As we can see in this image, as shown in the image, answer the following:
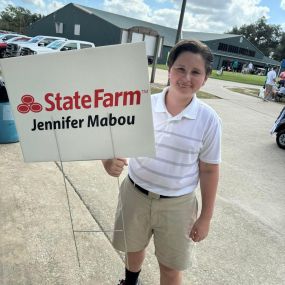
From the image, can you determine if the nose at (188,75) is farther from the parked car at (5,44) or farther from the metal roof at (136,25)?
the metal roof at (136,25)


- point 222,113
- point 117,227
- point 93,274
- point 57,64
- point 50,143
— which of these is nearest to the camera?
point 57,64

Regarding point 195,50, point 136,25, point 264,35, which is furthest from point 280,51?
point 195,50

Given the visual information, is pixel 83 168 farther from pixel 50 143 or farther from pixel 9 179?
pixel 50 143

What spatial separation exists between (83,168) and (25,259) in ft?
6.48

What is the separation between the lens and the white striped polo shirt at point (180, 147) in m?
1.71

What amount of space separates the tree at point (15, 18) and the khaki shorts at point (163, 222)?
196 ft

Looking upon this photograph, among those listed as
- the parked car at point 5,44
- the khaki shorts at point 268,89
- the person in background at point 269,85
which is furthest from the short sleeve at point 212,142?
the khaki shorts at point 268,89

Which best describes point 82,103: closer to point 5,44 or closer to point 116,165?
point 116,165

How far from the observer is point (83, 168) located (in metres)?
4.44

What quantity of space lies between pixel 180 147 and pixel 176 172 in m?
0.14

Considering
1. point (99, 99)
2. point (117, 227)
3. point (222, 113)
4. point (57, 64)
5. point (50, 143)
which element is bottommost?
point (222, 113)

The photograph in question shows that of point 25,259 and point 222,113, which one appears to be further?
point 222,113

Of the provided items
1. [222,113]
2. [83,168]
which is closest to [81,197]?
[83,168]

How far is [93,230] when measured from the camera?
305 centimetres
